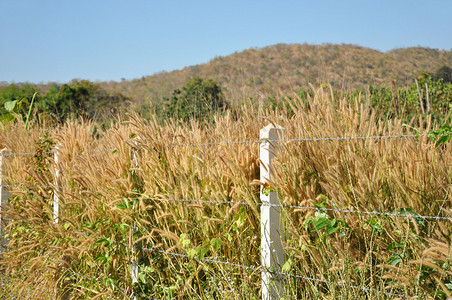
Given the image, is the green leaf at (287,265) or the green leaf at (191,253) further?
the green leaf at (191,253)

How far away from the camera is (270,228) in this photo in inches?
108

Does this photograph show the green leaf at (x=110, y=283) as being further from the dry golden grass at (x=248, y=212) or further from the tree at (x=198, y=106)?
the tree at (x=198, y=106)

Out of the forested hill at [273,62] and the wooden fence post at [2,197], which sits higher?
the forested hill at [273,62]

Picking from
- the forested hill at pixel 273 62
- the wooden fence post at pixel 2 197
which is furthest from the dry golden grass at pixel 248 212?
the forested hill at pixel 273 62

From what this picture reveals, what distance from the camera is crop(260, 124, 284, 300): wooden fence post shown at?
2.72 m

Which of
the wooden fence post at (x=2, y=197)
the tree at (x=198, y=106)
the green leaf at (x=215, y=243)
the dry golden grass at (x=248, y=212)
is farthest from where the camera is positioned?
the wooden fence post at (x=2, y=197)

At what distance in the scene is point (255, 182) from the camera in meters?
2.81

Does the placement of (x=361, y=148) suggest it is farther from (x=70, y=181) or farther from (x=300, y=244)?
(x=70, y=181)

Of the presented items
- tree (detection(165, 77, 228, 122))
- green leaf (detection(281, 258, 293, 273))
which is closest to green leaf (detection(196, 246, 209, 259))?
green leaf (detection(281, 258, 293, 273))

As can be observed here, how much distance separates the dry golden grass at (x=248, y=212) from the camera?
238 centimetres

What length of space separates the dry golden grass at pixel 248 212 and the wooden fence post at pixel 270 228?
0.07 metres

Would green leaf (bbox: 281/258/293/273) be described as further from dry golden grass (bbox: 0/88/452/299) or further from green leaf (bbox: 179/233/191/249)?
green leaf (bbox: 179/233/191/249)

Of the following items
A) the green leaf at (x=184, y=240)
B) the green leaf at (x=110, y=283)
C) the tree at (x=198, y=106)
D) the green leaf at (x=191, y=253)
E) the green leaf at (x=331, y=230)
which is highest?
the tree at (x=198, y=106)

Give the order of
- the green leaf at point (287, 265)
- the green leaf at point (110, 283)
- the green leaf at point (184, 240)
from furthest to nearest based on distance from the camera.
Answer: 1. the green leaf at point (110, 283)
2. the green leaf at point (184, 240)
3. the green leaf at point (287, 265)
